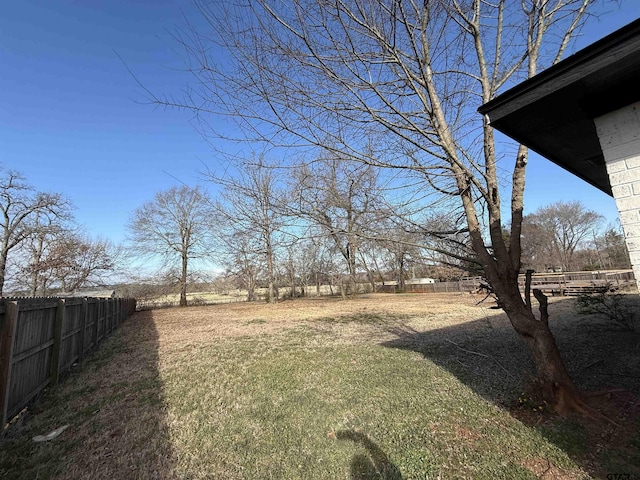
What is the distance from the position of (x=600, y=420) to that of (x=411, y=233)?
2.69 meters

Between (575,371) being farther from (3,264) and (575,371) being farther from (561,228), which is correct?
(561,228)

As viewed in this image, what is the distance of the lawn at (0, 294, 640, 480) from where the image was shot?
2.57 m

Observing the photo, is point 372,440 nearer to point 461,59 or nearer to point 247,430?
point 247,430

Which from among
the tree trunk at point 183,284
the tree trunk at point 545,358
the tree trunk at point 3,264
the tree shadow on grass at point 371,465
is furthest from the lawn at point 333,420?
the tree trunk at point 3,264

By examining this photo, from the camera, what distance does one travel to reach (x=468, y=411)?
11.4 ft

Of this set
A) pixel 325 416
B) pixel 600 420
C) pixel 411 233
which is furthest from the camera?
pixel 411 233

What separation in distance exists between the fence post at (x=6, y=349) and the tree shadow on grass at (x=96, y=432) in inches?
17.3

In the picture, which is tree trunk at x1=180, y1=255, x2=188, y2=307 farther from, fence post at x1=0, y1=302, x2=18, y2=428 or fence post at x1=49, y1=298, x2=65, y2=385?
fence post at x1=0, y1=302, x2=18, y2=428

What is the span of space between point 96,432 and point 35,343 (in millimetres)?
Result: 1940

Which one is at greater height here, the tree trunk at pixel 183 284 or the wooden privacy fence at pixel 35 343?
the tree trunk at pixel 183 284

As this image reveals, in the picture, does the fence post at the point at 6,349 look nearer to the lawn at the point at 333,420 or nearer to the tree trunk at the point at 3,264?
the lawn at the point at 333,420

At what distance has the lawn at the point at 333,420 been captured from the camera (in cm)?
257

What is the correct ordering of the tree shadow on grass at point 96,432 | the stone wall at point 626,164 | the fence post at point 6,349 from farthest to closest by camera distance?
the fence post at point 6,349
the tree shadow on grass at point 96,432
the stone wall at point 626,164

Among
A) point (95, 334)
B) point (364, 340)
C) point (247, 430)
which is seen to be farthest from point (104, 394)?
point (364, 340)
